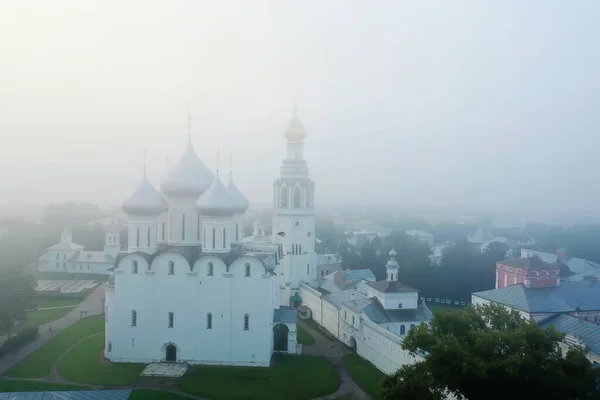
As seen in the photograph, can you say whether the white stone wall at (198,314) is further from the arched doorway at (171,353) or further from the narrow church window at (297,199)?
the narrow church window at (297,199)

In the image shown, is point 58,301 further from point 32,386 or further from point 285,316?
point 285,316

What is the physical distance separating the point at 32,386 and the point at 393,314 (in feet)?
49.4

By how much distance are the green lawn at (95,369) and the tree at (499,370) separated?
11.1 m

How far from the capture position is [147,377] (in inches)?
820

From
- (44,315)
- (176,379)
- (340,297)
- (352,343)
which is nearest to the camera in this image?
(176,379)

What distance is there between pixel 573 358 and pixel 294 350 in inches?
527

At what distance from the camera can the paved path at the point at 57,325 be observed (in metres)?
22.7

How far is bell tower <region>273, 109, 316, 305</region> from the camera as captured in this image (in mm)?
34125

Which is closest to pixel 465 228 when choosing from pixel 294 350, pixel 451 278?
pixel 451 278

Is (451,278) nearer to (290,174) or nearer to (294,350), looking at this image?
(290,174)

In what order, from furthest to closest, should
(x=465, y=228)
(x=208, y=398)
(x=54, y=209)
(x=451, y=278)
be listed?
(x=465, y=228), (x=54, y=209), (x=451, y=278), (x=208, y=398)

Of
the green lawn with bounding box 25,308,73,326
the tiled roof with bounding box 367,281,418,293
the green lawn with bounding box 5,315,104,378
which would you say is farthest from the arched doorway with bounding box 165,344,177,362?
the green lawn with bounding box 25,308,73,326

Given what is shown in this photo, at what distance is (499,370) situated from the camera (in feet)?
43.3

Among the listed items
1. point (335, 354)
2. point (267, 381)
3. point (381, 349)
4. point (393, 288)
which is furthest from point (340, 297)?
point (267, 381)
